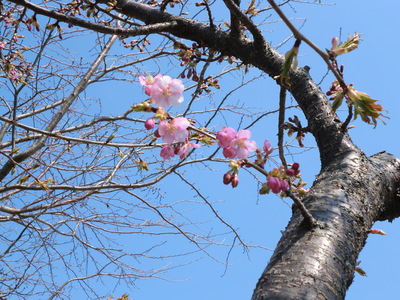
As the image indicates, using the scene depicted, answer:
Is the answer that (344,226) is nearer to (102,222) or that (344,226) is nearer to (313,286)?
(313,286)

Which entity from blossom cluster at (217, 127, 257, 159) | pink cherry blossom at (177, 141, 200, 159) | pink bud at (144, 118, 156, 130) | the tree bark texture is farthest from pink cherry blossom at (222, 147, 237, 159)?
the tree bark texture

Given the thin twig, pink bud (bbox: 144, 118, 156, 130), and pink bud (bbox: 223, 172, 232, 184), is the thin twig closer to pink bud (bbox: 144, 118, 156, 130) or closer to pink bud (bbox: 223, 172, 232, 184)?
pink bud (bbox: 223, 172, 232, 184)

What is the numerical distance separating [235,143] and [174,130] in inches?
7.2

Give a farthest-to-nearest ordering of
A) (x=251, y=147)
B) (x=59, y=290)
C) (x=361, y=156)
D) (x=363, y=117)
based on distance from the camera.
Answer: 1. (x=59, y=290)
2. (x=361, y=156)
3. (x=251, y=147)
4. (x=363, y=117)

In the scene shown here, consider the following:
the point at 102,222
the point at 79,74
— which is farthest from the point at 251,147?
the point at 79,74

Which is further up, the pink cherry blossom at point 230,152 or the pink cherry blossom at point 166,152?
the pink cherry blossom at point 166,152

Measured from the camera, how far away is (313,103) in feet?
5.84

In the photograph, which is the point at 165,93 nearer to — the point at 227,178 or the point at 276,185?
the point at 227,178

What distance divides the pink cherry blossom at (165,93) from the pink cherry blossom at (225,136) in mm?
174

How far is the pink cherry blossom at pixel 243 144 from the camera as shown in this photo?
1.17m

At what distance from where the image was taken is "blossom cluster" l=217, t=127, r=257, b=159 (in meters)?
1.15

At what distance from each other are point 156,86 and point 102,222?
294 centimetres

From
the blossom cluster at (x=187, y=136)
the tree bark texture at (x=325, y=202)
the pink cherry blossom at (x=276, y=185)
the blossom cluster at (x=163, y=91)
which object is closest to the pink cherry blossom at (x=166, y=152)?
the blossom cluster at (x=187, y=136)

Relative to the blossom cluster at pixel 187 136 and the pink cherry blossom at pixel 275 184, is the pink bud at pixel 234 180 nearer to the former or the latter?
the blossom cluster at pixel 187 136
